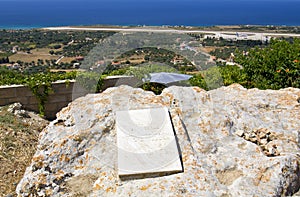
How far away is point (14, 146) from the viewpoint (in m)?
5.84

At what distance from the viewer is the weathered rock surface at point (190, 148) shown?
3725 millimetres

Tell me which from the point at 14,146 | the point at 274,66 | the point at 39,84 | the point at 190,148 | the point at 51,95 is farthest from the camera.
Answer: the point at 51,95

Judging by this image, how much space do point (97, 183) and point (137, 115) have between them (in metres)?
1.28

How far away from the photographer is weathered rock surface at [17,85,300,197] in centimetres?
372

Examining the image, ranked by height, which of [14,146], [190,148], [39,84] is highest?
[39,84]

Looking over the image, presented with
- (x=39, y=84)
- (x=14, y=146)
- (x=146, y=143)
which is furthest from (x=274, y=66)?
(x=14, y=146)

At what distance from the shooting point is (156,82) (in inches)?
320

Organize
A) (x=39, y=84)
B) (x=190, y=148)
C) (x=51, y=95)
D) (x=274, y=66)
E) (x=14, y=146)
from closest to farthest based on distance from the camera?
(x=190, y=148), (x=14, y=146), (x=274, y=66), (x=39, y=84), (x=51, y=95)

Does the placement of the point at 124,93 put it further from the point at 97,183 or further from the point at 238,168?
the point at 238,168

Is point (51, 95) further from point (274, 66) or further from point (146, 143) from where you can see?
point (274, 66)

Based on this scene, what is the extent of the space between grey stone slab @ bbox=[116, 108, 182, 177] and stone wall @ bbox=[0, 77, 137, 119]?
378 centimetres

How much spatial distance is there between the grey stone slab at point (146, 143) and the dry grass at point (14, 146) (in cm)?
176

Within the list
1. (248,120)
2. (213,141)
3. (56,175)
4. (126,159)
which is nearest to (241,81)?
(248,120)

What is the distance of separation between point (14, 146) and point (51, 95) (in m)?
2.63
